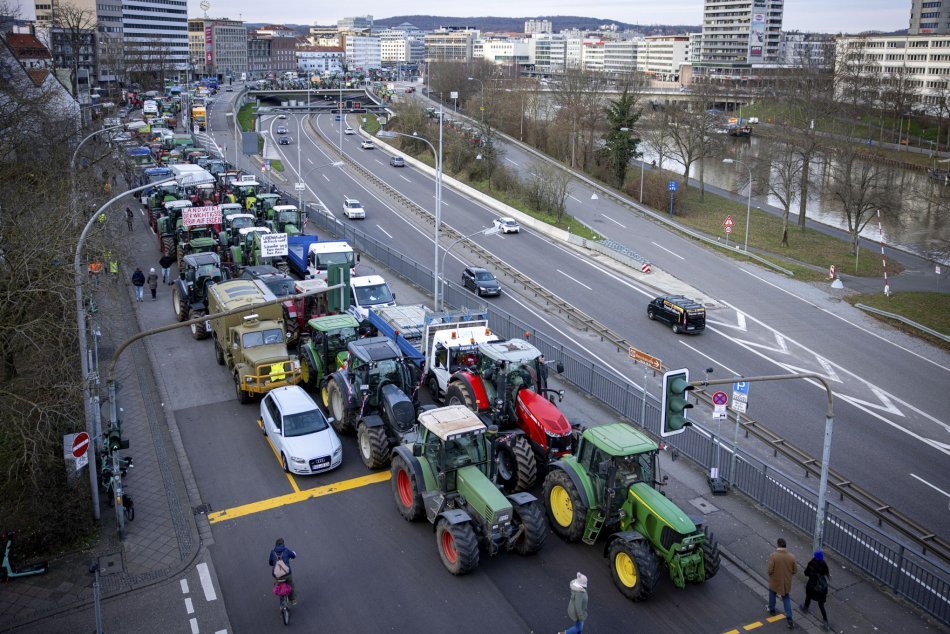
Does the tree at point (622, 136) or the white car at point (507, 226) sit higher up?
the tree at point (622, 136)

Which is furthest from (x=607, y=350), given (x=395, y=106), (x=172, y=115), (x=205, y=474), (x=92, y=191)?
(x=172, y=115)

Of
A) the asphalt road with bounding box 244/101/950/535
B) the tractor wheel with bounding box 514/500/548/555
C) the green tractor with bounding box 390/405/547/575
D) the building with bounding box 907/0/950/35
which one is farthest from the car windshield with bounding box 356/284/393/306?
the building with bounding box 907/0/950/35

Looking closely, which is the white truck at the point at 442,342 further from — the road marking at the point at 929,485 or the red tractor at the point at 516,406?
the road marking at the point at 929,485

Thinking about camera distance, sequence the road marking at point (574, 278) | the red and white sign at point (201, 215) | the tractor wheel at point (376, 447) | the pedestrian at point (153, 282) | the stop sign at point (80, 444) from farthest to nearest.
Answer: the road marking at point (574, 278) < the pedestrian at point (153, 282) < the red and white sign at point (201, 215) < the tractor wheel at point (376, 447) < the stop sign at point (80, 444)

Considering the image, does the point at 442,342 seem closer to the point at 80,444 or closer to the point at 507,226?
the point at 80,444

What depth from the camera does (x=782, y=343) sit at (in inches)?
1278

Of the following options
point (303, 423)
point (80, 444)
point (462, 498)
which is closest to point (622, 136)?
point (303, 423)

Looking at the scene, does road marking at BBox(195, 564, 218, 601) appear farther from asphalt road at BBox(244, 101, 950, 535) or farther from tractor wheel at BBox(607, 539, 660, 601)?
asphalt road at BBox(244, 101, 950, 535)

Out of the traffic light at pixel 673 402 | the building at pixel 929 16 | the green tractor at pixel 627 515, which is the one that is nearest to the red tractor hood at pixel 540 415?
the green tractor at pixel 627 515

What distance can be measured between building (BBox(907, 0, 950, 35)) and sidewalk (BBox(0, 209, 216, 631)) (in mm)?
173728

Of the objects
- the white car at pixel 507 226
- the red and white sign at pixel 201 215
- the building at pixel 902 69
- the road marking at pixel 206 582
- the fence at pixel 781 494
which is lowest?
the road marking at pixel 206 582

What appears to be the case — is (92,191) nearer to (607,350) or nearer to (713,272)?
(607,350)

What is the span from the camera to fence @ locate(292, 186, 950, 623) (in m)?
14.2

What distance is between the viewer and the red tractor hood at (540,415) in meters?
18.0
